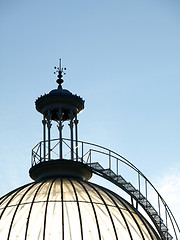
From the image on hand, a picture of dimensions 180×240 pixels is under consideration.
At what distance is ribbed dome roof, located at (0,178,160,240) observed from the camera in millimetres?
44219

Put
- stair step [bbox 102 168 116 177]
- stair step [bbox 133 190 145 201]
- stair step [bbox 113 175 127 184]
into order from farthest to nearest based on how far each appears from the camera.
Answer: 1. stair step [bbox 102 168 116 177]
2. stair step [bbox 113 175 127 184]
3. stair step [bbox 133 190 145 201]

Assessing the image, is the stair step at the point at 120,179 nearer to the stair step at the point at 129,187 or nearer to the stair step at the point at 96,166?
the stair step at the point at 129,187

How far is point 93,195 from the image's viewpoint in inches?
1873

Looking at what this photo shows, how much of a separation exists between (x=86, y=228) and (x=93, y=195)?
11.1ft

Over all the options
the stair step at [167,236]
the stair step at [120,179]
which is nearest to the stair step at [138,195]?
the stair step at [120,179]

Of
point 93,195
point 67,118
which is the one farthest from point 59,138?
point 93,195

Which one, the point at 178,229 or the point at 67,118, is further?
the point at 67,118

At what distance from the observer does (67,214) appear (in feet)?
148

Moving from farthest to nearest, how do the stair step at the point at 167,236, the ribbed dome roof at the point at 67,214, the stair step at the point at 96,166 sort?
the stair step at the point at 96,166 → the stair step at the point at 167,236 → the ribbed dome roof at the point at 67,214

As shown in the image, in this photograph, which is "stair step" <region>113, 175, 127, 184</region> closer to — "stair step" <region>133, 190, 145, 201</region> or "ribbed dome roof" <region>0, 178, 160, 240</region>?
"stair step" <region>133, 190, 145, 201</region>

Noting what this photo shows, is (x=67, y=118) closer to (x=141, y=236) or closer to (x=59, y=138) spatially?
(x=59, y=138)

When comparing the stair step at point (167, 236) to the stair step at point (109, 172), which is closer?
the stair step at point (167, 236)

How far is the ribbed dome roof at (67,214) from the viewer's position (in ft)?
145

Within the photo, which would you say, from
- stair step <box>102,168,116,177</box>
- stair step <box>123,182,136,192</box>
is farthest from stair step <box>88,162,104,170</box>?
stair step <box>123,182,136,192</box>
